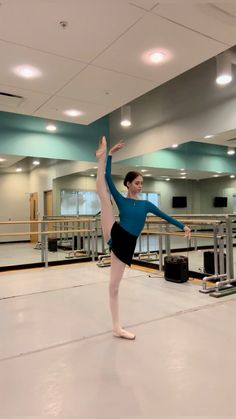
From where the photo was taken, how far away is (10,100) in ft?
15.4

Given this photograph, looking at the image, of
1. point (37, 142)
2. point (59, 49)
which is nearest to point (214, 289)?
point (59, 49)

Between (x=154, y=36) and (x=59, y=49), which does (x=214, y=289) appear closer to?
(x=154, y=36)

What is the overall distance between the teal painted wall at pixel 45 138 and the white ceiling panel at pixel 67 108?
44.4 inches

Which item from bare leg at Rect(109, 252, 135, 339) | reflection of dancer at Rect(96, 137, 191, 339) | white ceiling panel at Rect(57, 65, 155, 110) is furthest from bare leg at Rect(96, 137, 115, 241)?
white ceiling panel at Rect(57, 65, 155, 110)

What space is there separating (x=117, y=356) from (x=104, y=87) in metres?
3.45

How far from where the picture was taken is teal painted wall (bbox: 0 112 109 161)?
6270 mm

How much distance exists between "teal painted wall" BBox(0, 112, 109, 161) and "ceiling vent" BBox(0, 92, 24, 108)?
56.1 inches

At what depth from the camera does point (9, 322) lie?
2938 mm

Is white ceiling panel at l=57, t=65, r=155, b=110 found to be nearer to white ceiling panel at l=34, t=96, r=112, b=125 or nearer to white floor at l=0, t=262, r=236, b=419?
white ceiling panel at l=34, t=96, r=112, b=125

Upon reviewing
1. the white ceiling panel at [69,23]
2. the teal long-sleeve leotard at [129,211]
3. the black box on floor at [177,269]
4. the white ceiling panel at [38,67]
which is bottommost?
the black box on floor at [177,269]

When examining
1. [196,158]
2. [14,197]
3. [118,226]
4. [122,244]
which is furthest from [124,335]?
[14,197]

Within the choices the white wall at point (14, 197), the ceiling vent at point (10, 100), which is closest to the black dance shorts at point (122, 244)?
the ceiling vent at point (10, 100)

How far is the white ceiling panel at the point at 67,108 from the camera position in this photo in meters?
4.83

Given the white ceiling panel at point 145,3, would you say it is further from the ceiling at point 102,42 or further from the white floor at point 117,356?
the white floor at point 117,356
